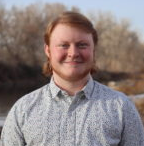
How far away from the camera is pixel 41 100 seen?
181cm

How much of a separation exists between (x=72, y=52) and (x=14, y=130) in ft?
1.39

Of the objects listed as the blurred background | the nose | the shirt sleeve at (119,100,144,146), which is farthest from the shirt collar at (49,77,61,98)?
the blurred background

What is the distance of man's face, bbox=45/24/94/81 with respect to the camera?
5.74 ft

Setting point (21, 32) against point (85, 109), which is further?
point (21, 32)

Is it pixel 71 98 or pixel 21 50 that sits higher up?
pixel 71 98

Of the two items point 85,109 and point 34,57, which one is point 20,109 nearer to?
point 85,109

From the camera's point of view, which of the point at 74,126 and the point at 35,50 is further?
the point at 35,50

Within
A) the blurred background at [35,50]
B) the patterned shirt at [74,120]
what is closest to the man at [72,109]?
the patterned shirt at [74,120]

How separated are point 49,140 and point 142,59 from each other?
4299cm

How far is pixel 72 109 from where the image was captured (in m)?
1.74

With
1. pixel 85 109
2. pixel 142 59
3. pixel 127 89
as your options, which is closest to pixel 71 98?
pixel 85 109

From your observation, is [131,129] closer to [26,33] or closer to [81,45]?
[81,45]

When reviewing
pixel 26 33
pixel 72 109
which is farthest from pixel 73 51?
pixel 26 33

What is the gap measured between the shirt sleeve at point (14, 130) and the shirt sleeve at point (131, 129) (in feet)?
1.47
